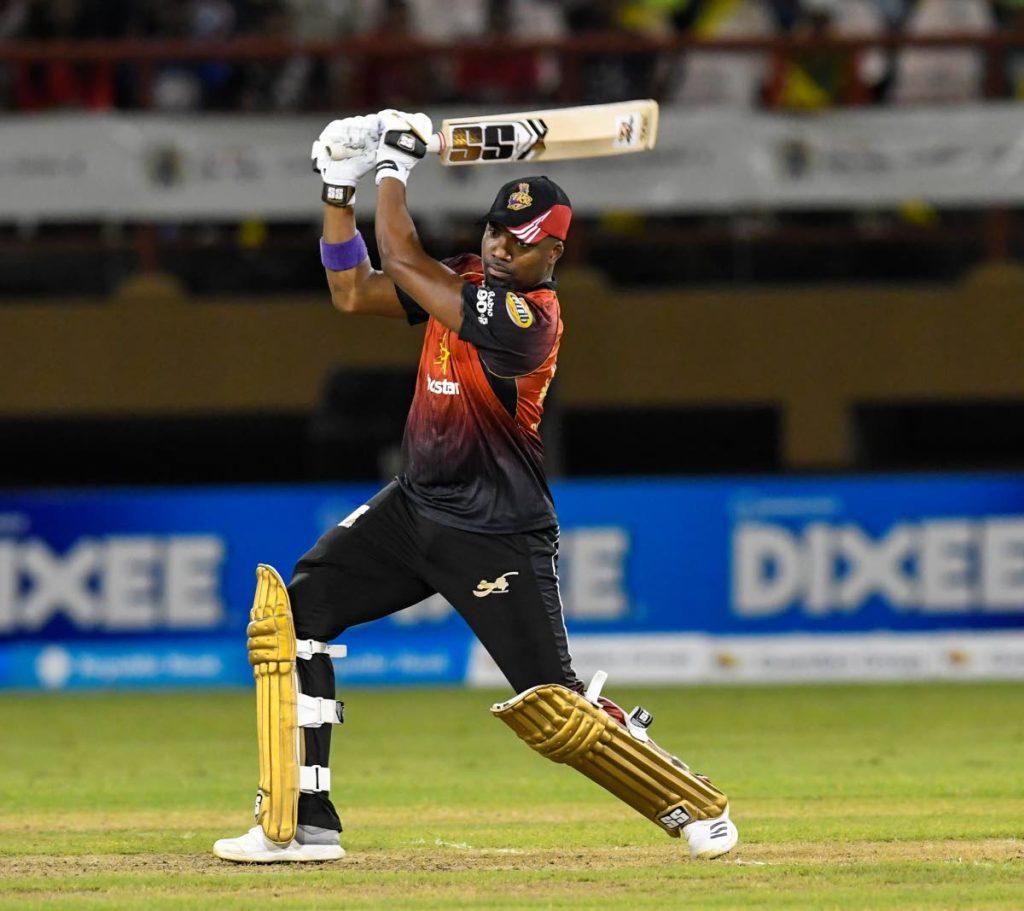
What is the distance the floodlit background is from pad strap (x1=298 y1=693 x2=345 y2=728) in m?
7.58

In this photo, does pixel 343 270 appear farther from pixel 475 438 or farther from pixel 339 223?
pixel 475 438

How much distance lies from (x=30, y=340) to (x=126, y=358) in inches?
29.0

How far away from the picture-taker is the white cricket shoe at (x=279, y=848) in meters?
6.54

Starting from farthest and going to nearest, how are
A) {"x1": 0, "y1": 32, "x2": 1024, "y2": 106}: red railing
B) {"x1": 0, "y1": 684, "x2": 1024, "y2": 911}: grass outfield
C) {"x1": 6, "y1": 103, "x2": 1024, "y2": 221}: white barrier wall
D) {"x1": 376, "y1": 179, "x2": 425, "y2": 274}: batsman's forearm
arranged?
{"x1": 0, "y1": 32, "x2": 1024, "y2": 106}: red railing → {"x1": 6, "y1": 103, "x2": 1024, "y2": 221}: white barrier wall → {"x1": 376, "y1": 179, "x2": 425, "y2": 274}: batsman's forearm → {"x1": 0, "y1": 684, "x2": 1024, "y2": 911}: grass outfield

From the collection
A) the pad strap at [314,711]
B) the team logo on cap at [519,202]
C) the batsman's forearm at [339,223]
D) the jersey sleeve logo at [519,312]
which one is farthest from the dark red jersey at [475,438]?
the pad strap at [314,711]

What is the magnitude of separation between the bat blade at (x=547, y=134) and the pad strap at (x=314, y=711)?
1730mm

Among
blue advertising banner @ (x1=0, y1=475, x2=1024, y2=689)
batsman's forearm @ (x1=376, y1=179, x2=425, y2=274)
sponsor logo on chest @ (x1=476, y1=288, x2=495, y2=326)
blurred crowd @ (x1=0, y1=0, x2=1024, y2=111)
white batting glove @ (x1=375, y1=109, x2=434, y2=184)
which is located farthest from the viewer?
blurred crowd @ (x1=0, y1=0, x2=1024, y2=111)

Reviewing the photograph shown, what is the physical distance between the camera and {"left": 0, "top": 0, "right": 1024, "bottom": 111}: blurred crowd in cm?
1562

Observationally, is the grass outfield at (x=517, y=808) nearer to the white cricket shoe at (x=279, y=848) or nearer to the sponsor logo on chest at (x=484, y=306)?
the white cricket shoe at (x=279, y=848)

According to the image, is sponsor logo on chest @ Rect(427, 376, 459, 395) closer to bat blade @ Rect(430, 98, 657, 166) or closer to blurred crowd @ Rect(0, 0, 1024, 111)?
bat blade @ Rect(430, 98, 657, 166)

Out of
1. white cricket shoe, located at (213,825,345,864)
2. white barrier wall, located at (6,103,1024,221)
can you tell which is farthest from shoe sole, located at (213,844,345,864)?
white barrier wall, located at (6,103,1024,221)

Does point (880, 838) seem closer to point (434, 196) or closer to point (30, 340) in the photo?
point (434, 196)

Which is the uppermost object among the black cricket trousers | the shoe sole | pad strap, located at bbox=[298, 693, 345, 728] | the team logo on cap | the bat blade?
the bat blade

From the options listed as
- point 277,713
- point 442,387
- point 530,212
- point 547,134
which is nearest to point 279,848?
point 277,713
